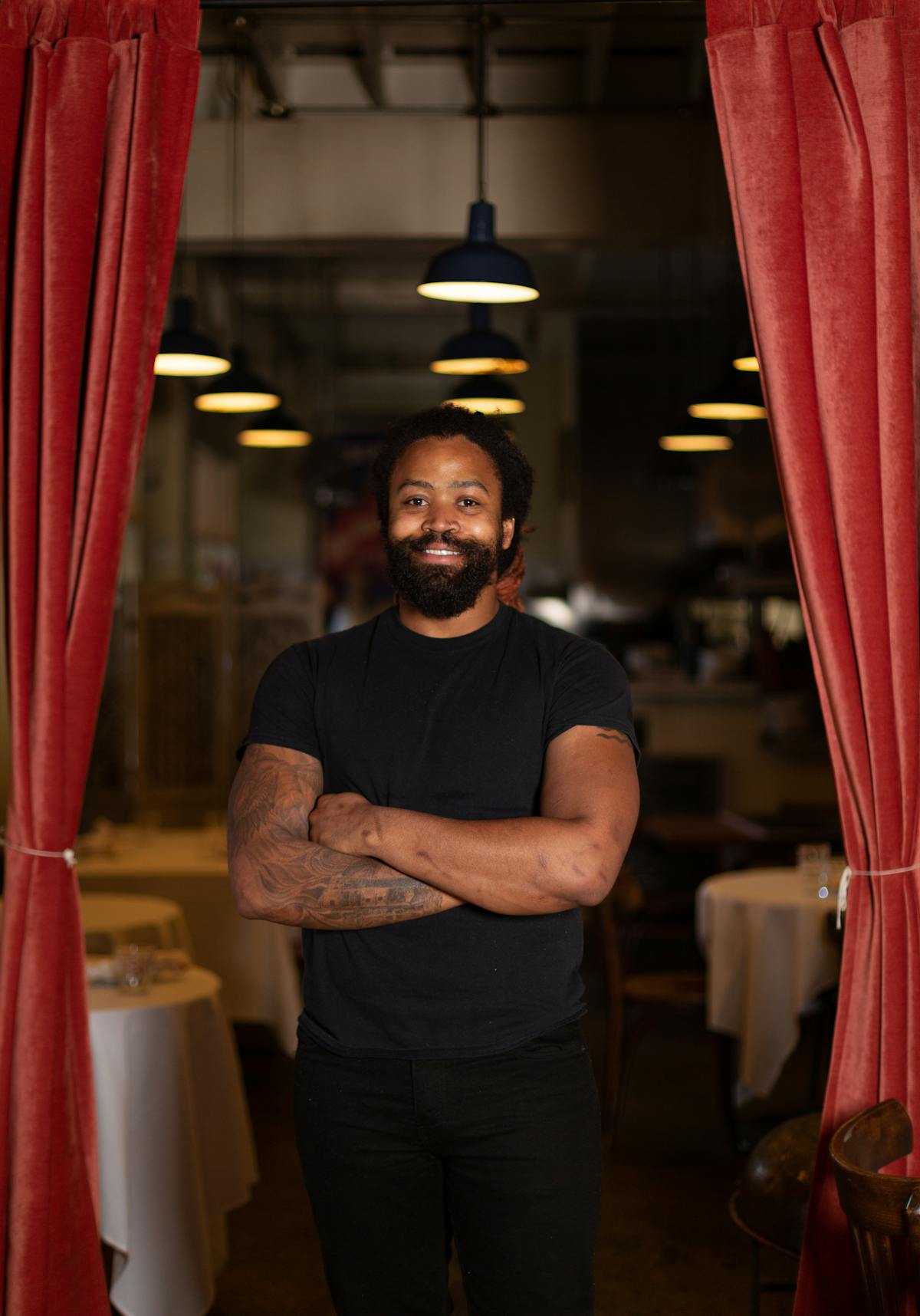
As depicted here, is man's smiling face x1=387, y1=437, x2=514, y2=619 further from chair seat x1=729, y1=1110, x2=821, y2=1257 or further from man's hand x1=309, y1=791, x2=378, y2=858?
chair seat x1=729, y1=1110, x2=821, y2=1257

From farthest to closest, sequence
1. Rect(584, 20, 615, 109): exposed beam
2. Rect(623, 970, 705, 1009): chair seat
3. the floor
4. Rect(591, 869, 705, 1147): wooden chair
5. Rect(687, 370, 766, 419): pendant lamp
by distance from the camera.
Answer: Rect(687, 370, 766, 419): pendant lamp, Rect(584, 20, 615, 109): exposed beam, Rect(623, 970, 705, 1009): chair seat, Rect(591, 869, 705, 1147): wooden chair, the floor

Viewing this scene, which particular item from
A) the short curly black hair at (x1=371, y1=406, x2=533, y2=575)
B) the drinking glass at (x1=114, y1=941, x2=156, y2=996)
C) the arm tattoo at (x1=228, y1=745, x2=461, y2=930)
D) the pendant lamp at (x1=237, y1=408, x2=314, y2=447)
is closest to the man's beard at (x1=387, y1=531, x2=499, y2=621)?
the short curly black hair at (x1=371, y1=406, x2=533, y2=575)

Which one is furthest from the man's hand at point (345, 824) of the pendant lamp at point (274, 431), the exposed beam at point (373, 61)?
the pendant lamp at point (274, 431)

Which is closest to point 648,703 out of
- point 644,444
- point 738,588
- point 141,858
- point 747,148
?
point 738,588

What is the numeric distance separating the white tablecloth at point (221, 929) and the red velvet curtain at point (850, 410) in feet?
10.3

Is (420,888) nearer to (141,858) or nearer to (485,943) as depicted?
(485,943)

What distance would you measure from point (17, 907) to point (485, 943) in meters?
1.02

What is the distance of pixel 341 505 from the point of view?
1395 cm

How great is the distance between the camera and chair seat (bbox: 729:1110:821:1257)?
3.16 m

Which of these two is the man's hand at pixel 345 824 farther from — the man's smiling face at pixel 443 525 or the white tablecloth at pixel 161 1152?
the white tablecloth at pixel 161 1152

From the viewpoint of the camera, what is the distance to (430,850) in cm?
220

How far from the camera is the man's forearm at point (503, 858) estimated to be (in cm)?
220

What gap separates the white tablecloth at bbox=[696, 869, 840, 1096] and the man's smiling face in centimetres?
306

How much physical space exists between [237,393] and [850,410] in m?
4.00
